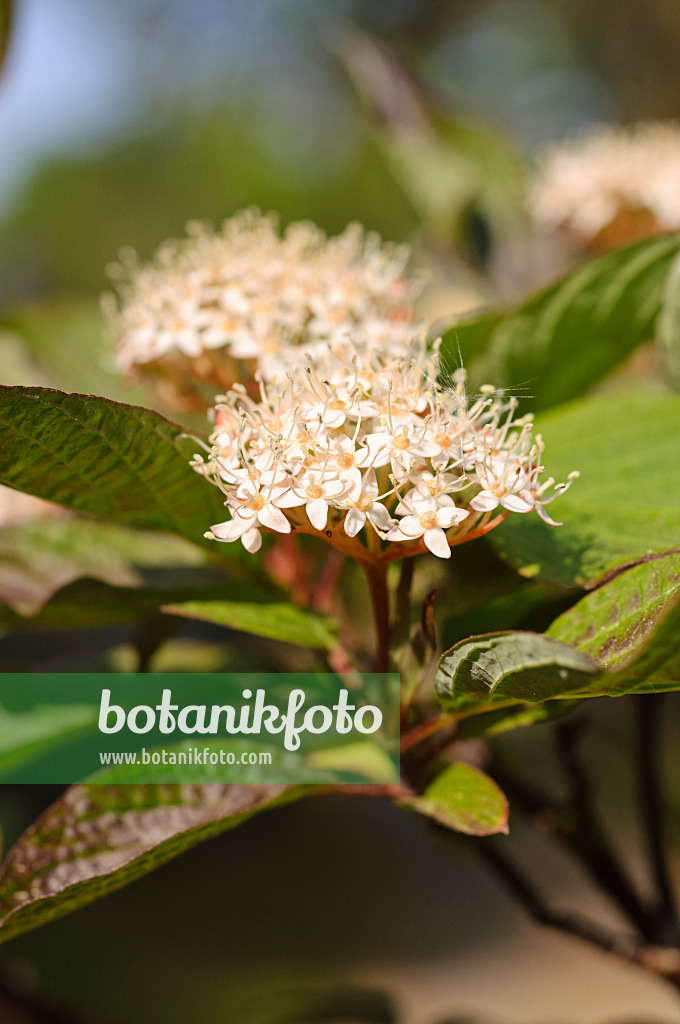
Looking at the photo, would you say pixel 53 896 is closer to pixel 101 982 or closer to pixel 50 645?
pixel 50 645

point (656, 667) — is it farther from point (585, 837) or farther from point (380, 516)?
point (585, 837)

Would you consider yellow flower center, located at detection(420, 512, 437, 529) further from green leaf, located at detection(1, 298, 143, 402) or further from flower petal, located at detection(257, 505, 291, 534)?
green leaf, located at detection(1, 298, 143, 402)

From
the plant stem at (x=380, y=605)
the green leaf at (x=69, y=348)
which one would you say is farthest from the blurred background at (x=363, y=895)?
the plant stem at (x=380, y=605)

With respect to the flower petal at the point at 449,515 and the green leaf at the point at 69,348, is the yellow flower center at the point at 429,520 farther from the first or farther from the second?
the green leaf at the point at 69,348

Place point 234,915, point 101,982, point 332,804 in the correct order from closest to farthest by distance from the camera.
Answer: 1. point 101,982
2. point 234,915
3. point 332,804

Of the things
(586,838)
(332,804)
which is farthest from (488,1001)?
(586,838)

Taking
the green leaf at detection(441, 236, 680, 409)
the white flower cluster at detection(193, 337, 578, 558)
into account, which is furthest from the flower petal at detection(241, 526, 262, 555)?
the green leaf at detection(441, 236, 680, 409)

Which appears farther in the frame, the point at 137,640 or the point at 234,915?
the point at 234,915
